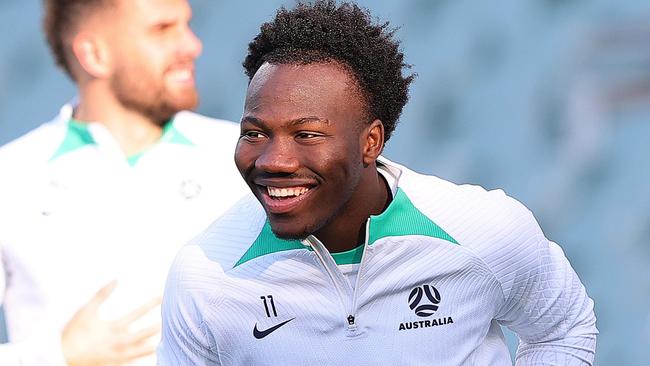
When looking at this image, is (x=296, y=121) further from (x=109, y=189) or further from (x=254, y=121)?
(x=109, y=189)

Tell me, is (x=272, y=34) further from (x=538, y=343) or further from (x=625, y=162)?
(x=625, y=162)

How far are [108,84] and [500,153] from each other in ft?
6.14

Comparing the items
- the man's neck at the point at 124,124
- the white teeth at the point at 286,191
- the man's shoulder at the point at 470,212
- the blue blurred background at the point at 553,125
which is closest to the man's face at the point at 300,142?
the white teeth at the point at 286,191

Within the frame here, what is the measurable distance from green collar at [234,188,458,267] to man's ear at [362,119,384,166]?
12 centimetres

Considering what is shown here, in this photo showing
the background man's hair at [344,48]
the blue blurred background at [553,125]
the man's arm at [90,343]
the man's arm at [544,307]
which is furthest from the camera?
the blue blurred background at [553,125]

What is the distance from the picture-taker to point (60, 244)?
3.26m

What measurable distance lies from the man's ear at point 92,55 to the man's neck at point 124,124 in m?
0.10

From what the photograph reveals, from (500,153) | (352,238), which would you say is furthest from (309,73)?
(500,153)

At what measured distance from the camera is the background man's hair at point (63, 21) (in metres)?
3.64

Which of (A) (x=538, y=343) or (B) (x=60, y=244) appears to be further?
(B) (x=60, y=244)

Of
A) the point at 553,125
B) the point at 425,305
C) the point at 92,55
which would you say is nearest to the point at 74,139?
the point at 92,55

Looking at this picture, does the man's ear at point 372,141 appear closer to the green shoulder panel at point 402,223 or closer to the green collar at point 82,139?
the green shoulder panel at point 402,223

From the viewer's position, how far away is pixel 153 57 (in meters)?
3.56

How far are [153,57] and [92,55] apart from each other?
19 centimetres
